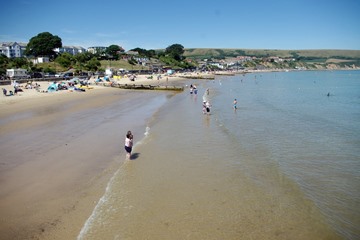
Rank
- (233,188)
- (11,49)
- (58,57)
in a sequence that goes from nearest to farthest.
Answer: (233,188) → (58,57) → (11,49)

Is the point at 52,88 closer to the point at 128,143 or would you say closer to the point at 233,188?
the point at 128,143

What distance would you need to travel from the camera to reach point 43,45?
10550cm

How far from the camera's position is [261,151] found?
545 inches

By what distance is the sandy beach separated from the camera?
7.50 metres

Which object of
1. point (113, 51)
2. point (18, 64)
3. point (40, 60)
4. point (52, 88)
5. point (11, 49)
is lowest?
point (52, 88)

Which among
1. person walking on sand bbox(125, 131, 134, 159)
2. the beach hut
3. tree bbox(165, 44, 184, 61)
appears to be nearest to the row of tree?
tree bbox(165, 44, 184, 61)

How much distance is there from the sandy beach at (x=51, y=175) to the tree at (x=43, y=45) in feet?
319

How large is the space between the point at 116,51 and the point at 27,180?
419 feet

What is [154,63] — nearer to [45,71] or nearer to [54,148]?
[45,71]

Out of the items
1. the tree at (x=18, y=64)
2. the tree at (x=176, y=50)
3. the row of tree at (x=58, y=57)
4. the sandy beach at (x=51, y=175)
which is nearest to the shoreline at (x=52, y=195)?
the sandy beach at (x=51, y=175)

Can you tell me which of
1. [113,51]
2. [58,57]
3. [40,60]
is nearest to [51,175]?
[58,57]

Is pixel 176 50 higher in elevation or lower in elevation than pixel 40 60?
higher

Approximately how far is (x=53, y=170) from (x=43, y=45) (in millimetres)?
109677

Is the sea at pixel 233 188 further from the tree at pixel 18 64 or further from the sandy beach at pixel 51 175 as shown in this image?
the tree at pixel 18 64
